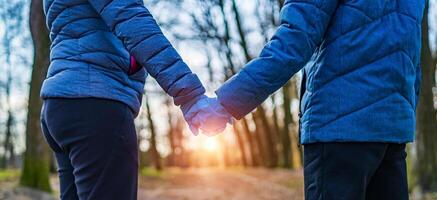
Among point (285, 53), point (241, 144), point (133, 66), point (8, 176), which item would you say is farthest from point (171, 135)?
point (285, 53)

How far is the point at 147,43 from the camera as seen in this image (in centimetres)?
265

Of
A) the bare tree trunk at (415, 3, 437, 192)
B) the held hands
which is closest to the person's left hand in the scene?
the held hands

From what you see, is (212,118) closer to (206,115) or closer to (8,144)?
(206,115)

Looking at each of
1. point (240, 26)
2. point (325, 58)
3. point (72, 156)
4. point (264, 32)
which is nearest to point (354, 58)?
point (325, 58)

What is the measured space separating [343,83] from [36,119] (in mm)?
10301

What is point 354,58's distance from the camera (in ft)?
8.20

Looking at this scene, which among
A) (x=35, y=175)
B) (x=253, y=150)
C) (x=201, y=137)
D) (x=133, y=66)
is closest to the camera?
(x=133, y=66)

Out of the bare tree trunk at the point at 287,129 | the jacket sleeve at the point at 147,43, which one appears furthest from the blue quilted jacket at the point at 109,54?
the bare tree trunk at the point at 287,129

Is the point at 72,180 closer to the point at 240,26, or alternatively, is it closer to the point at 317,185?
the point at 317,185

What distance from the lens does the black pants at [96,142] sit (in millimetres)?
2600

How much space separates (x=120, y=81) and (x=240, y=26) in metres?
19.5

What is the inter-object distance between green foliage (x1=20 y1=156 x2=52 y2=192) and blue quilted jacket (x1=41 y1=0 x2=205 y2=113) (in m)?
9.57

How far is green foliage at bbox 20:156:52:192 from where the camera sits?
11.8m

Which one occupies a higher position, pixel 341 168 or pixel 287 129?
pixel 287 129
